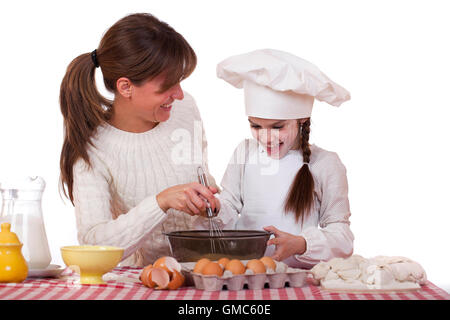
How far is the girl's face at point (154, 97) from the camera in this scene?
171cm

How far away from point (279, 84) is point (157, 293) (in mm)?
806

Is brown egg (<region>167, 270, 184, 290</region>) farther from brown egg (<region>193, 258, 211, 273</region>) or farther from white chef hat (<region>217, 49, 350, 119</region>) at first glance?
white chef hat (<region>217, 49, 350, 119</region>)

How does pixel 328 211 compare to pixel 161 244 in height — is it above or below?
above

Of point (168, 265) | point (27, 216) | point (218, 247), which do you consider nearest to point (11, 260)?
point (27, 216)

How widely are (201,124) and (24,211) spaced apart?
85 centimetres

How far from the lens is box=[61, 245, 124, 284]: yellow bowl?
1.18 meters

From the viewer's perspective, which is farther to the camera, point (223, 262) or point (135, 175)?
point (135, 175)

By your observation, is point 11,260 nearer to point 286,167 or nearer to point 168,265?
point 168,265

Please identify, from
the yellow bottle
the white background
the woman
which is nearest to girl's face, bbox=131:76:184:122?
the woman

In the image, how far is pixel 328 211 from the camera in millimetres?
1781

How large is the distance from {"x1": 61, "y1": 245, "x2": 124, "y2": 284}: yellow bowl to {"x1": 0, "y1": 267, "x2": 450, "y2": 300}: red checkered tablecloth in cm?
2

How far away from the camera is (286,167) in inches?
74.7

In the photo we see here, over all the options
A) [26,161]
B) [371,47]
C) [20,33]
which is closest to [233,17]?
[371,47]
